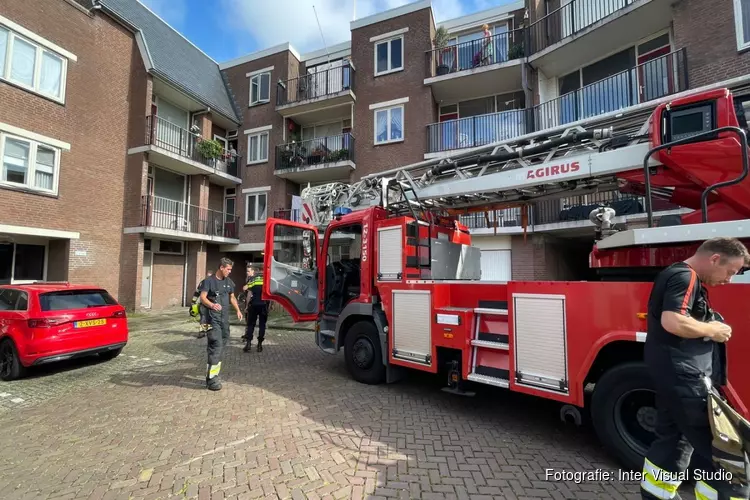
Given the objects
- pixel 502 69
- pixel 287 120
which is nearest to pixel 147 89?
pixel 287 120

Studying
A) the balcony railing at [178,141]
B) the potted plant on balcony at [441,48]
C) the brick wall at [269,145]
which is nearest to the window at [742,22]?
the potted plant on balcony at [441,48]

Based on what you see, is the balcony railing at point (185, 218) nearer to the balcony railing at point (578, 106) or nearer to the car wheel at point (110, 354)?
the car wheel at point (110, 354)

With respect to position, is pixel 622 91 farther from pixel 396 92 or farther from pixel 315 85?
pixel 315 85

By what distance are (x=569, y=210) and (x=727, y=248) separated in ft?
32.8

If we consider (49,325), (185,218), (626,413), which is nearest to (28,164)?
(185,218)

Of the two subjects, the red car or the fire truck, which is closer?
the fire truck

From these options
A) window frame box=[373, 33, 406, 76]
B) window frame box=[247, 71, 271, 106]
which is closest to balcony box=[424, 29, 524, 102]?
window frame box=[373, 33, 406, 76]

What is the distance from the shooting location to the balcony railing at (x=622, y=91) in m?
9.88

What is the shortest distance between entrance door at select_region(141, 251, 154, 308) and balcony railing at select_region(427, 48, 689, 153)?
12672mm

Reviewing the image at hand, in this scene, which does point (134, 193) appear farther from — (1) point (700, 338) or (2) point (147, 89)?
(1) point (700, 338)

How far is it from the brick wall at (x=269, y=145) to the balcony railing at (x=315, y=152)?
0.79 m

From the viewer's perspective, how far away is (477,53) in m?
14.4

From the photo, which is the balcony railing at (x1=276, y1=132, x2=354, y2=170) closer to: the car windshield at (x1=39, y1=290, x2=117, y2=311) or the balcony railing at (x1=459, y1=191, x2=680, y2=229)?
the balcony railing at (x1=459, y1=191, x2=680, y2=229)

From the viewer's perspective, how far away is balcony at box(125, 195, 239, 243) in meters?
14.6
